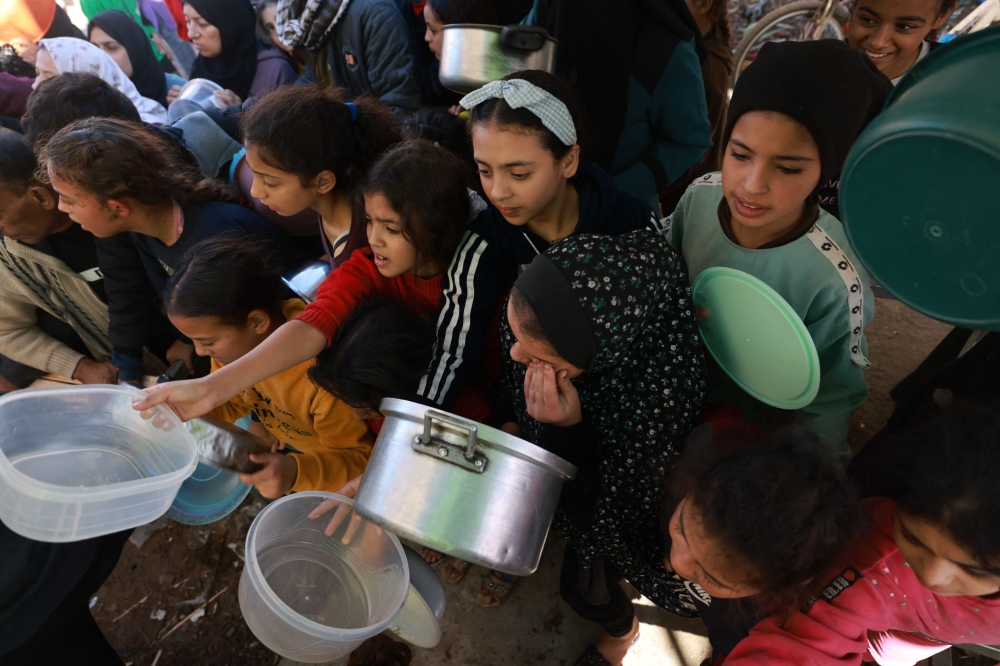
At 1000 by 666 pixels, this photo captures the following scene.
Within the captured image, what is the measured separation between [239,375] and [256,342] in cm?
38

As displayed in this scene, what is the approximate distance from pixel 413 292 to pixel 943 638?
141 centimetres

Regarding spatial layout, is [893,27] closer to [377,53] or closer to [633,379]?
[633,379]

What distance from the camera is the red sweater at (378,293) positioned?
148 cm

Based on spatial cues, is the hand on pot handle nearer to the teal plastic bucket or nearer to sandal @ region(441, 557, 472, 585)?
sandal @ region(441, 557, 472, 585)


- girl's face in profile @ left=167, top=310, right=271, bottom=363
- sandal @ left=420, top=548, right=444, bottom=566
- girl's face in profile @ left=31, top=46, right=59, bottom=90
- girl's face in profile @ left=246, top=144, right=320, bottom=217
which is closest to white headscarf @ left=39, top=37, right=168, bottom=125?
girl's face in profile @ left=31, top=46, right=59, bottom=90

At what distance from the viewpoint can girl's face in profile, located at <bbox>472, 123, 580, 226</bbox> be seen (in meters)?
1.33

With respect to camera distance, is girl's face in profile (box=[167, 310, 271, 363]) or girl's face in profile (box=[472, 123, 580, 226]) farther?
girl's face in profile (box=[167, 310, 271, 363])

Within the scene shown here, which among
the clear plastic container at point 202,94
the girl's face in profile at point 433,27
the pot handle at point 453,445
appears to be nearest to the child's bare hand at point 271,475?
the pot handle at point 453,445

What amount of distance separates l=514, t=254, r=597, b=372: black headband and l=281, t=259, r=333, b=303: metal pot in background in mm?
949

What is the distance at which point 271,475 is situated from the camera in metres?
1.42

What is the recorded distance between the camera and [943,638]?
1.02 meters

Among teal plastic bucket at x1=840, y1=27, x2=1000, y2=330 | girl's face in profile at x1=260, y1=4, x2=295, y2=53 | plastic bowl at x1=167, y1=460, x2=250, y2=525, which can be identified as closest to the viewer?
teal plastic bucket at x1=840, y1=27, x2=1000, y2=330

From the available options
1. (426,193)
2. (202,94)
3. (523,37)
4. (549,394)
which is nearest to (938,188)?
(549,394)

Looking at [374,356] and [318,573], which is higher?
[374,356]
